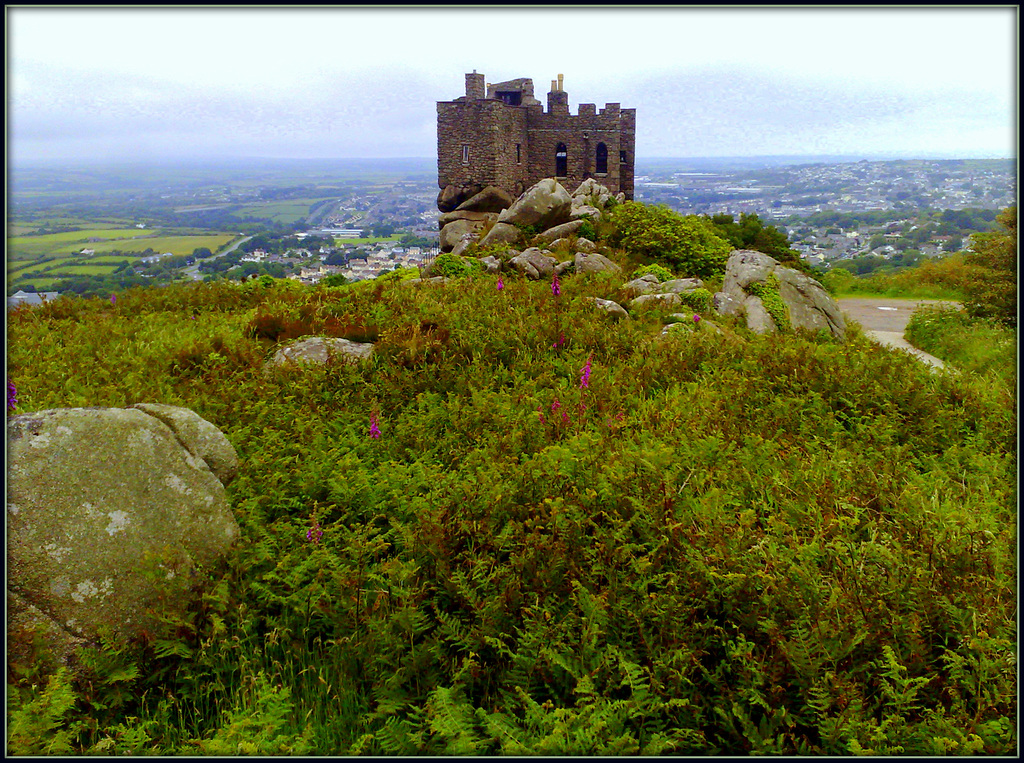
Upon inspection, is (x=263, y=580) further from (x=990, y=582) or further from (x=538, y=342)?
(x=538, y=342)

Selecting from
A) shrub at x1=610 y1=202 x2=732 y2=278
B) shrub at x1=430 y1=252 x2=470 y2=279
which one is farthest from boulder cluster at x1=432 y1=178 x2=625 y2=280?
shrub at x1=610 y1=202 x2=732 y2=278

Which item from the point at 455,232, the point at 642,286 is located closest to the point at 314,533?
the point at 642,286

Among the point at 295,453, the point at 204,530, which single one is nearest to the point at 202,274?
the point at 295,453

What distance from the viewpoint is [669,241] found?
53.5ft

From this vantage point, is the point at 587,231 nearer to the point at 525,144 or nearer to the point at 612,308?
the point at 612,308

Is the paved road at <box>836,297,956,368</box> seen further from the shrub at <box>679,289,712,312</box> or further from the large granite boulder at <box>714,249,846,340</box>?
the shrub at <box>679,289,712,312</box>

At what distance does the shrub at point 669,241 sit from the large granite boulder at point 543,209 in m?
1.49

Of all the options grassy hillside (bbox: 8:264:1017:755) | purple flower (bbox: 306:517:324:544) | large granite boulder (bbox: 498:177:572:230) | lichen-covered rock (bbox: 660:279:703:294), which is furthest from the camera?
large granite boulder (bbox: 498:177:572:230)

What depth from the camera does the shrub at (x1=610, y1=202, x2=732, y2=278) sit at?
16.0 meters

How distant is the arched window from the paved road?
720 inches

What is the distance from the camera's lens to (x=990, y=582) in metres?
3.97

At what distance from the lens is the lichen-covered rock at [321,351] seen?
326 inches

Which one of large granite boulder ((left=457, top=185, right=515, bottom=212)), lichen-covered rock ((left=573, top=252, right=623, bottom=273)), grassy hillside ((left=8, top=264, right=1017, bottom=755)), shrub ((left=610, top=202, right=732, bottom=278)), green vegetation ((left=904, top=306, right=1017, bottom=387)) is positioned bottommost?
grassy hillside ((left=8, top=264, right=1017, bottom=755))

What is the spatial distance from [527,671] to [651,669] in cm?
72
